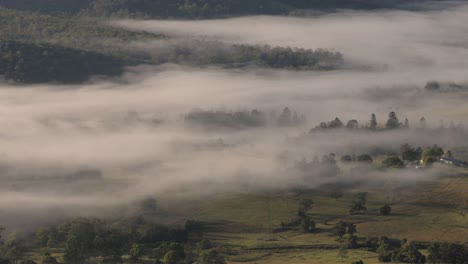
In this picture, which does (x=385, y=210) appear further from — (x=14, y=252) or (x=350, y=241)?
(x=14, y=252)

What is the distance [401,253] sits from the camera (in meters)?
112

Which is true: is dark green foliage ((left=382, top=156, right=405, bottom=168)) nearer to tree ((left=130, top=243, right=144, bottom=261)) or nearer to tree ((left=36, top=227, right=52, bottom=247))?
tree ((left=130, top=243, right=144, bottom=261))

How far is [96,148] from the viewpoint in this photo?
197m

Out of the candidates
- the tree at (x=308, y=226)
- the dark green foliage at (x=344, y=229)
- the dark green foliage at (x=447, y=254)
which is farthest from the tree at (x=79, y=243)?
the dark green foliage at (x=447, y=254)

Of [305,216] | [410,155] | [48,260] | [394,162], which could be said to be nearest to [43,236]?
[48,260]

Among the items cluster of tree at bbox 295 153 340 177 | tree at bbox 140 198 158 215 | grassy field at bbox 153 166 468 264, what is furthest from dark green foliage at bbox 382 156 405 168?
tree at bbox 140 198 158 215

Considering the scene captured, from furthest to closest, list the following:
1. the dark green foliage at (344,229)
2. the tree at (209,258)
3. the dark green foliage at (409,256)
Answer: the dark green foliage at (344,229) < the dark green foliage at (409,256) < the tree at (209,258)

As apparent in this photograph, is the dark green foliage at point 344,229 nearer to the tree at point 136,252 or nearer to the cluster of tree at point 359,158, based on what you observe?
the tree at point 136,252

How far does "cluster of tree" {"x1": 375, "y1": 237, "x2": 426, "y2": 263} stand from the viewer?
110m


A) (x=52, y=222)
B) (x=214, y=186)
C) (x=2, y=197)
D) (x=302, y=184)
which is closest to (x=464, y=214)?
(x=302, y=184)

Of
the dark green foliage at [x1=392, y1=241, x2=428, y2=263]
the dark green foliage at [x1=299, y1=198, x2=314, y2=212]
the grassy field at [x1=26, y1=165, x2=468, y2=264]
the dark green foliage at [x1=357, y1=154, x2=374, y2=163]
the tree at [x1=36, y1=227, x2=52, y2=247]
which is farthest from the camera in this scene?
the dark green foliage at [x1=357, y1=154, x2=374, y2=163]

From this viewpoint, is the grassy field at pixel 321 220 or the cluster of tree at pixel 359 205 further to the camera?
the cluster of tree at pixel 359 205

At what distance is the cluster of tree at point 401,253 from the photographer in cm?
11025

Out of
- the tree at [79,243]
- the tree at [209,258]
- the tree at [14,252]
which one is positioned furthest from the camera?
the tree at [14,252]
